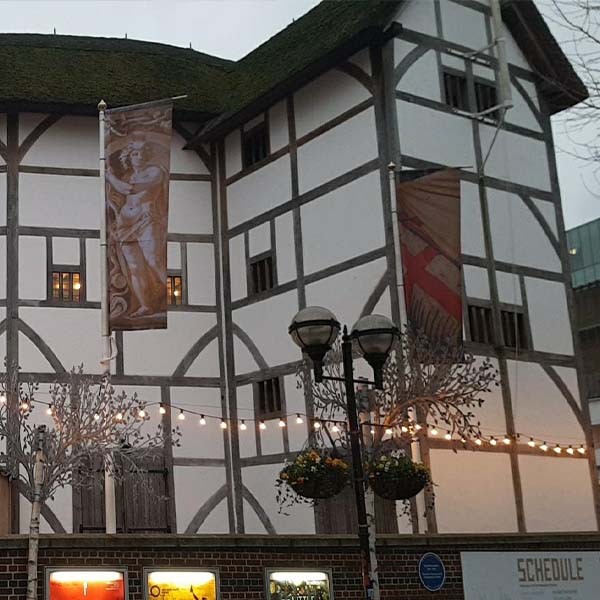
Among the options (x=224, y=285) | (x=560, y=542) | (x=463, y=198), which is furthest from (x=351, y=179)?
(x=560, y=542)

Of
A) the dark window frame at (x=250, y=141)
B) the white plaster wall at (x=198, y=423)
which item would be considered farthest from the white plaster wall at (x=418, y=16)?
the white plaster wall at (x=198, y=423)

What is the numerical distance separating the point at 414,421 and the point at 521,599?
4.87 m

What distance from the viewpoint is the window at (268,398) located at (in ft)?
70.1

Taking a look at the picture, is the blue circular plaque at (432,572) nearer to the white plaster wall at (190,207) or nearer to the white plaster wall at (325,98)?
the white plaster wall at (325,98)

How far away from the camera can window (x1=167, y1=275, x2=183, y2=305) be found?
2275cm

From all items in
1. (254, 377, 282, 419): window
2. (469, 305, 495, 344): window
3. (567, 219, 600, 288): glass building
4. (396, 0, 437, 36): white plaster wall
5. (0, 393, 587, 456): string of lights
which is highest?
(567, 219, 600, 288): glass building

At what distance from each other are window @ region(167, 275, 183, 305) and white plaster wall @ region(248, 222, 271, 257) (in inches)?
64.3

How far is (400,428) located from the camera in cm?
1725

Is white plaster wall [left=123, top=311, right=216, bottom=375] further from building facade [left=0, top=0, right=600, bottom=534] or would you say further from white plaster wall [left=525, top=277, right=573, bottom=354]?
white plaster wall [left=525, top=277, right=573, bottom=354]

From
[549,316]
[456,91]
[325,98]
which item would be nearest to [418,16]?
[456,91]

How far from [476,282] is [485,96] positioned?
4045mm

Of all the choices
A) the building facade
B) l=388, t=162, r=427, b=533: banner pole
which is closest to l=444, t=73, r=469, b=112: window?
the building facade

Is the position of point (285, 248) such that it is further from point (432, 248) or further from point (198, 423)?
point (198, 423)

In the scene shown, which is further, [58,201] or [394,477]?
[58,201]
